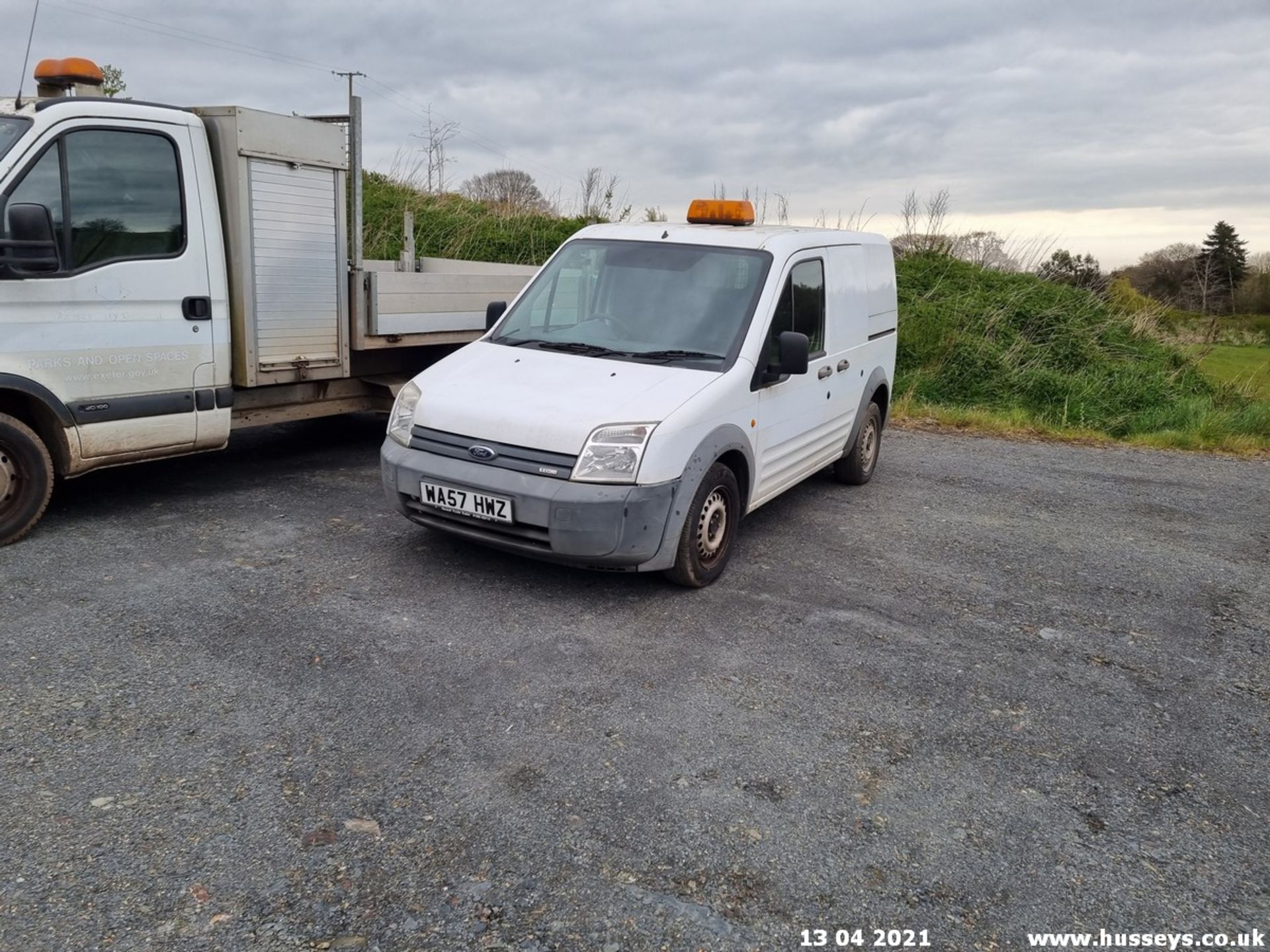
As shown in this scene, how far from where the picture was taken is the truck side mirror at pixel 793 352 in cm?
545

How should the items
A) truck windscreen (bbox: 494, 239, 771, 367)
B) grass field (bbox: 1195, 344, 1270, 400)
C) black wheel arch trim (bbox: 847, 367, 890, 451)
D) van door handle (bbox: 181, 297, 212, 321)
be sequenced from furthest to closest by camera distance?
grass field (bbox: 1195, 344, 1270, 400) → black wheel arch trim (bbox: 847, 367, 890, 451) → van door handle (bbox: 181, 297, 212, 321) → truck windscreen (bbox: 494, 239, 771, 367)

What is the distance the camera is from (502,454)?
A: 16.0 feet

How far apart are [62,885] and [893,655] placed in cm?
334

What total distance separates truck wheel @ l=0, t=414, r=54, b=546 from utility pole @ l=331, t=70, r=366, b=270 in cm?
239

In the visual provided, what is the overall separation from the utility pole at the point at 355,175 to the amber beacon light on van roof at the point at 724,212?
2.32 metres

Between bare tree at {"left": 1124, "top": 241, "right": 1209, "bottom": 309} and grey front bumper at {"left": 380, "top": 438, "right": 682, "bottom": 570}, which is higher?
bare tree at {"left": 1124, "top": 241, "right": 1209, "bottom": 309}

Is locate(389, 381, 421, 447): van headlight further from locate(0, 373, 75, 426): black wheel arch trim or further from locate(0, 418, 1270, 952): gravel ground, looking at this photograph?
locate(0, 373, 75, 426): black wheel arch trim

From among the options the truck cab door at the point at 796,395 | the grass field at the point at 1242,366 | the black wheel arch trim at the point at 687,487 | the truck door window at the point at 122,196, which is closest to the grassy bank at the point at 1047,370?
the grass field at the point at 1242,366

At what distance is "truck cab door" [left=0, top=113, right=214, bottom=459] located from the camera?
17.2 feet

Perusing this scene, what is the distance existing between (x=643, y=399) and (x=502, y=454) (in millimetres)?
751

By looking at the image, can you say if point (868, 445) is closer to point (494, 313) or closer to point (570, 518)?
point (494, 313)

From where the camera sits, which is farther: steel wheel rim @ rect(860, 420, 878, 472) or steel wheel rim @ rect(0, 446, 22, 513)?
steel wheel rim @ rect(860, 420, 878, 472)

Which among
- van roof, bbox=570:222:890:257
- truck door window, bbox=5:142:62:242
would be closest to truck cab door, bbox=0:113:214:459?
truck door window, bbox=5:142:62:242

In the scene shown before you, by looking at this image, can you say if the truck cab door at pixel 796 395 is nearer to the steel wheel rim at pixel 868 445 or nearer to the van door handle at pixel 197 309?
the steel wheel rim at pixel 868 445
